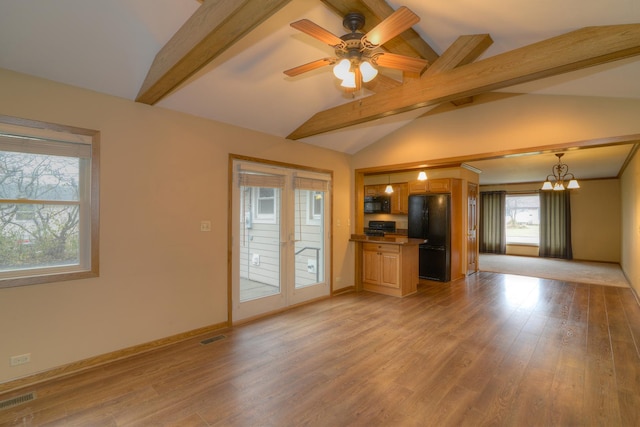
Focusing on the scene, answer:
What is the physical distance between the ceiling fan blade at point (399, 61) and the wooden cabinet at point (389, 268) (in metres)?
3.18

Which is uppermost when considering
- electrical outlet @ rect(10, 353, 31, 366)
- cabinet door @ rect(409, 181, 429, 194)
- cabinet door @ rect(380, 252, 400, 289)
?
cabinet door @ rect(409, 181, 429, 194)

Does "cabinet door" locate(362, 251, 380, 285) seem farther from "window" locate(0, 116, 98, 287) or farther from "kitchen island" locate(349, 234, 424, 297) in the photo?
"window" locate(0, 116, 98, 287)

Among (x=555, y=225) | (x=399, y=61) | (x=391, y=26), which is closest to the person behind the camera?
(x=391, y=26)

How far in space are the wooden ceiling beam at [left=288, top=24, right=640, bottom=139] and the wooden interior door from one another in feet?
13.7

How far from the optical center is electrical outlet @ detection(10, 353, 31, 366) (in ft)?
7.75

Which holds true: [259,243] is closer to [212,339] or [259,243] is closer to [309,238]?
[309,238]

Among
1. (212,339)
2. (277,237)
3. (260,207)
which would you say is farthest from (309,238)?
(212,339)

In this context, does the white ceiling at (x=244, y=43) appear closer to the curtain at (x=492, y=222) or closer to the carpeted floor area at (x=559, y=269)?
the carpeted floor area at (x=559, y=269)

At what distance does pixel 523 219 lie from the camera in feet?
33.0

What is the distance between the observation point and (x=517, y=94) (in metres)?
3.75

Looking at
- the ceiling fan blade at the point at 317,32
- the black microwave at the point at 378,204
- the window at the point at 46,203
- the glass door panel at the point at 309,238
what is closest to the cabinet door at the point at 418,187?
the black microwave at the point at 378,204

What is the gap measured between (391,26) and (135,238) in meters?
2.90

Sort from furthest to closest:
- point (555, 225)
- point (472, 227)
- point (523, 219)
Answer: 1. point (523, 219)
2. point (555, 225)
3. point (472, 227)

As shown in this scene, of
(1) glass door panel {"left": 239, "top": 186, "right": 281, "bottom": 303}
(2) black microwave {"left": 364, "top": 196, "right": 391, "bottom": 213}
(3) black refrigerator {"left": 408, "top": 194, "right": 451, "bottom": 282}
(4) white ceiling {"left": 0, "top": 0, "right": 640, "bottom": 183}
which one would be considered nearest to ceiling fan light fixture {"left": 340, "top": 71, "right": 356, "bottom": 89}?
(4) white ceiling {"left": 0, "top": 0, "right": 640, "bottom": 183}
